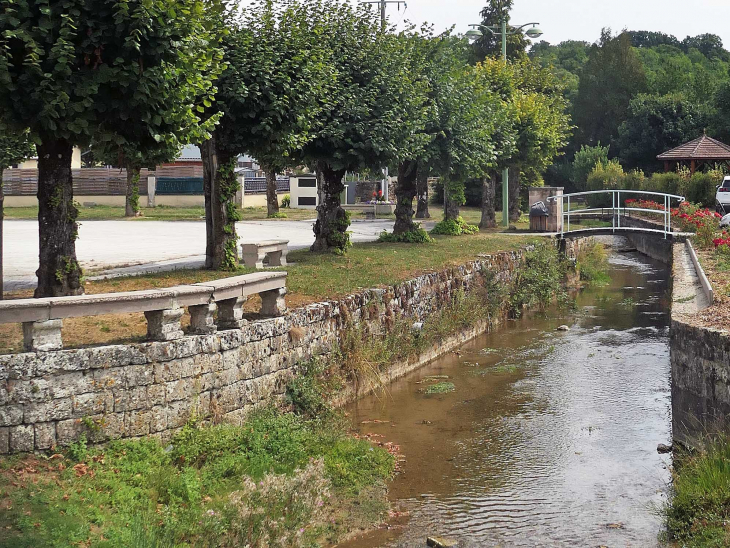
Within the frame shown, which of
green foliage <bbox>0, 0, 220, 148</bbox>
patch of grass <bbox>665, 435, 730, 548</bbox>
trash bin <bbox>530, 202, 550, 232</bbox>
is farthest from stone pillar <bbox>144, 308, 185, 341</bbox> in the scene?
trash bin <bbox>530, 202, 550, 232</bbox>

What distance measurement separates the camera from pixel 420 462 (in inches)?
450

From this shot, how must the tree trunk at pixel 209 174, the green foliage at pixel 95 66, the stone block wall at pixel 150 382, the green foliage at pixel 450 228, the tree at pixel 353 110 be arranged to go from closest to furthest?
1. the stone block wall at pixel 150 382
2. the green foliage at pixel 95 66
3. the tree trunk at pixel 209 174
4. the tree at pixel 353 110
5. the green foliage at pixel 450 228

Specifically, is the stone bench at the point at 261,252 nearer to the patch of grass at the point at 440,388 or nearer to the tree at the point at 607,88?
the patch of grass at the point at 440,388

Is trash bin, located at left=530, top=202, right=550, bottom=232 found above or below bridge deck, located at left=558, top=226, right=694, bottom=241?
above

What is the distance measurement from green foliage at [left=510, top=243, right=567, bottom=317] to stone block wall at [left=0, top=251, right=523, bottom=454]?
1062 cm

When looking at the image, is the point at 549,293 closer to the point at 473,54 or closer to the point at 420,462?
the point at 420,462

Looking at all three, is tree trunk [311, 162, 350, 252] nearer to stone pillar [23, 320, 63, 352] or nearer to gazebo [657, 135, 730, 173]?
stone pillar [23, 320, 63, 352]

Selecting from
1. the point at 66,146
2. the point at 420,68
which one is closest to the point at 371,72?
the point at 420,68

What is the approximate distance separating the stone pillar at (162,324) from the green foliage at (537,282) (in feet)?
45.4

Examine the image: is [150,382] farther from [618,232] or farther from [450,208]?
[618,232]

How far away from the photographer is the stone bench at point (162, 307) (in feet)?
29.2

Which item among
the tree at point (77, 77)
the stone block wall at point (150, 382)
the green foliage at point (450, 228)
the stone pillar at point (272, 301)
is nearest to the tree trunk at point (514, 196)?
the green foliage at point (450, 228)

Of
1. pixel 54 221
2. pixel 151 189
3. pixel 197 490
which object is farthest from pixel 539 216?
pixel 197 490

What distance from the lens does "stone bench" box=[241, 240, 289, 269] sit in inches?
647
